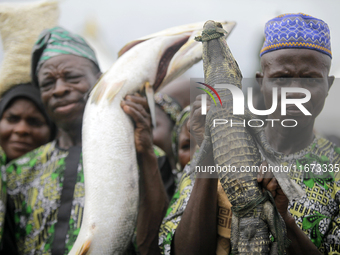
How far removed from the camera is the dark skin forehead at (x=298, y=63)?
1.36 m

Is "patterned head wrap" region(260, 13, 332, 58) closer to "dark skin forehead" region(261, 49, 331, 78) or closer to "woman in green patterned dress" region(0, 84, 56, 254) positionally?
"dark skin forehead" region(261, 49, 331, 78)

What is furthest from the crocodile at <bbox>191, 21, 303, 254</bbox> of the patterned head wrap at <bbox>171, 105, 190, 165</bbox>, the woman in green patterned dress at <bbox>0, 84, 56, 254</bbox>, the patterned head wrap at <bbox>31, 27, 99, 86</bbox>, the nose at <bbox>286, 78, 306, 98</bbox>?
the woman in green patterned dress at <bbox>0, 84, 56, 254</bbox>

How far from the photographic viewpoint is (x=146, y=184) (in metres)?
1.88

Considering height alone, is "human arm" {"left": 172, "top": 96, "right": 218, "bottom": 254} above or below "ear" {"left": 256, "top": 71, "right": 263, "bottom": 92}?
below

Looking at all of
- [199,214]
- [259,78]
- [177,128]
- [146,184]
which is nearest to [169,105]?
[177,128]

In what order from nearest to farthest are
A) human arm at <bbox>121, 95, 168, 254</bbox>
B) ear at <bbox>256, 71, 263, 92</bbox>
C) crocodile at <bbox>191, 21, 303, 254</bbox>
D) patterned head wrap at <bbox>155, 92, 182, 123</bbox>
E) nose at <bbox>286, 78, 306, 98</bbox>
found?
crocodile at <bbox>191, 21, 303, 254</bbox> → nose at <bbox>286, 78, 306, 98</bbox> → ear at <bbox>256, 71, 263, 92</bbox> → human arm at <bbox>121, 95, 168, 254</bbox> → patterned head wrap at <bbox>155, 92, 182, 123</bbox>

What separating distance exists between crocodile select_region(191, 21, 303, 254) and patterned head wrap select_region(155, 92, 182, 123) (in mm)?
1768

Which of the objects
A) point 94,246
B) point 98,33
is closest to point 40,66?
point 98,33

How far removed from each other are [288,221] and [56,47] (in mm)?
1729

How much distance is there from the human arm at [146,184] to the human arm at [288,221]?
727 mm

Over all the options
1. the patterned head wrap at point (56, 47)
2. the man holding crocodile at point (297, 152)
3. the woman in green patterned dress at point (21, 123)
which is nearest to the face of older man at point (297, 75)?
the man holding crocodile at point (297, 152)

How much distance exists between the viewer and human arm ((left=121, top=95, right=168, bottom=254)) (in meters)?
1.83

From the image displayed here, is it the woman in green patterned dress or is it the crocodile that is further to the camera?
the woman in green patterned dress

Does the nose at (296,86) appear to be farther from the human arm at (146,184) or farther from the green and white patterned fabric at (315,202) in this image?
the human arm at (146,184)
